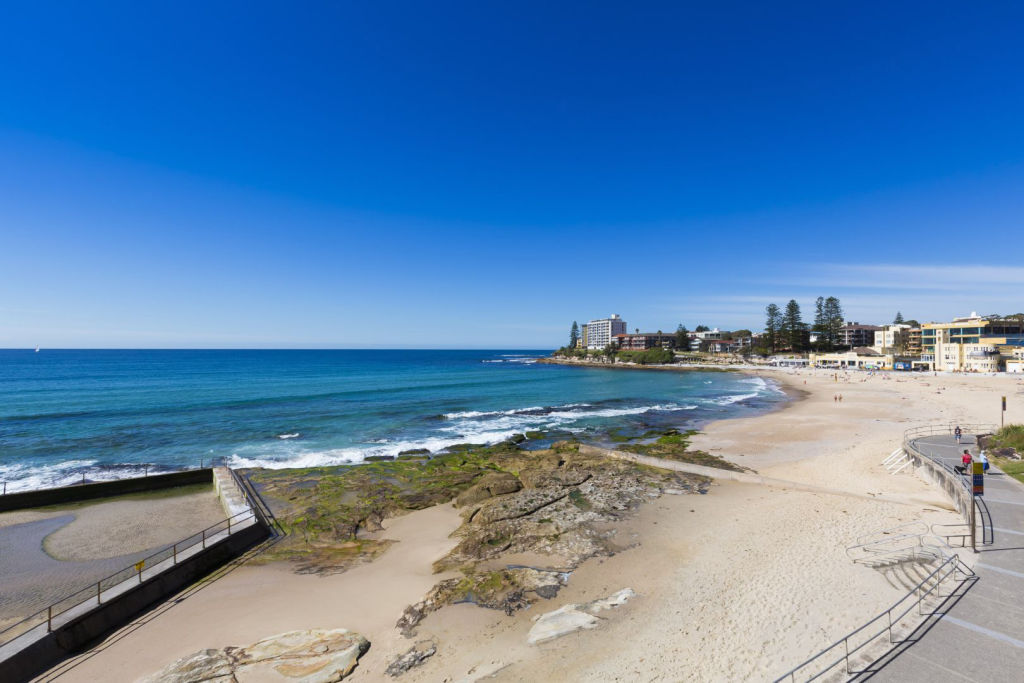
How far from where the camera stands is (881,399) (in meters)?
49.1

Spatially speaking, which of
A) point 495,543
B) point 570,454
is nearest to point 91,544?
point 495,543

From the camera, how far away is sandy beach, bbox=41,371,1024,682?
27.9 feet

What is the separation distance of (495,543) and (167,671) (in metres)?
8.56

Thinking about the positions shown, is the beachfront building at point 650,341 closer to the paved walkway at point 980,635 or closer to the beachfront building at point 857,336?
the beachfront building at point 857,336

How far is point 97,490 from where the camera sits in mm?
19719

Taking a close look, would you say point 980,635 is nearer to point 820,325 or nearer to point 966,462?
point 966,462

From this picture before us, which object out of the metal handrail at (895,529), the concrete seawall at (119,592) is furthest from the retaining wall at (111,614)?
the metal handrail at (895,529)

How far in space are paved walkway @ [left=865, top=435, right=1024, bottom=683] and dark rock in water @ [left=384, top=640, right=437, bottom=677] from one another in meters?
8.16

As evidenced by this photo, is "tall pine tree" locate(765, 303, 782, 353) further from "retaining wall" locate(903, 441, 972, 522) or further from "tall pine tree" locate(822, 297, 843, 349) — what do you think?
"retaining wall" locate(903, 441, 972, 522)

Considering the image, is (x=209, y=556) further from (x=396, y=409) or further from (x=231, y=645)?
(x=396, y=409)

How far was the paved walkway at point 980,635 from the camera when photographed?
7066mm

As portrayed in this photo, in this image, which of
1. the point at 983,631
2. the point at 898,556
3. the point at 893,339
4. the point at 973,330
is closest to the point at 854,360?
the point at 973,330

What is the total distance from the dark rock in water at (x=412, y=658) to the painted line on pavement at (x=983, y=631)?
1043cm

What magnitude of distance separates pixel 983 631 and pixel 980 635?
0.18 meters
